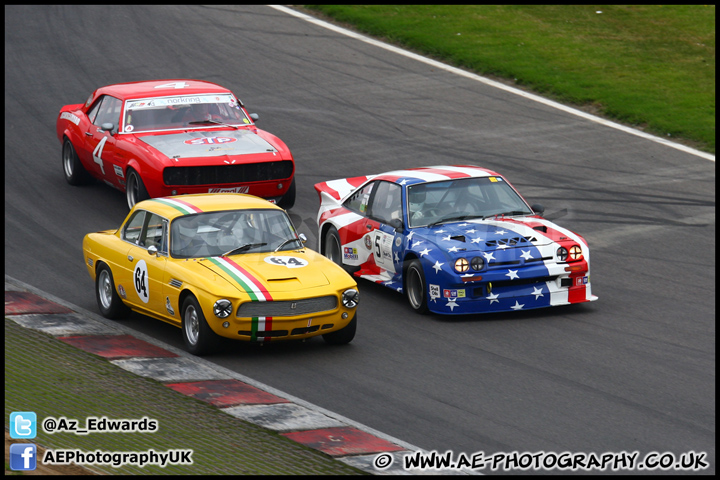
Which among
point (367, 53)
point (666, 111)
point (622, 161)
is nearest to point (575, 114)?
point (666, 111)

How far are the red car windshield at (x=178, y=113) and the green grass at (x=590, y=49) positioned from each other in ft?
28.0

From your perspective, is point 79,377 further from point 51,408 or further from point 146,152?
point 146,152

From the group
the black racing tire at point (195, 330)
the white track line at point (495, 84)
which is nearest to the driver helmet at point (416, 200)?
the black racing tire at point (195, 330)

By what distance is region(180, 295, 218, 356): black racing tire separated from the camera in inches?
406

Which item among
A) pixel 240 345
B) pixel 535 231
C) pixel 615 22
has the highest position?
pixel 615 22

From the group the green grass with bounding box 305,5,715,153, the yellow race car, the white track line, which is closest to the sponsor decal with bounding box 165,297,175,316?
the yellow race car

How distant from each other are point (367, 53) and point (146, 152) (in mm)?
10967

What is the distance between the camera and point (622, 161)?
18.7 meters

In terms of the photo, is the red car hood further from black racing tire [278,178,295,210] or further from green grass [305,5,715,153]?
green grass [305,5,715,153]

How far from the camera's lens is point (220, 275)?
10.4 metres

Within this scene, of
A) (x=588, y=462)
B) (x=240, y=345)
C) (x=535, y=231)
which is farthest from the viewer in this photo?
(x=535, y=231)

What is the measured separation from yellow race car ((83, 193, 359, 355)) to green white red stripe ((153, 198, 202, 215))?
10mm

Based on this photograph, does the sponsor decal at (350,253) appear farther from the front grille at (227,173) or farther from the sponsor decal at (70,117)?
the sponsor decal at (70,117)

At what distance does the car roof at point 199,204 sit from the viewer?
448 inches
